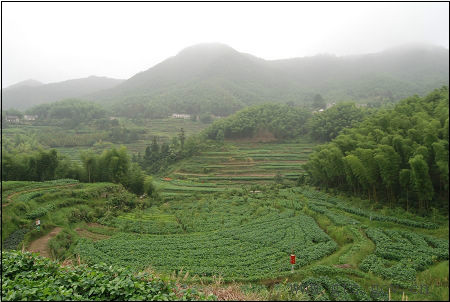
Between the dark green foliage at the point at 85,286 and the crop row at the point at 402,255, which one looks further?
the crop row at the point at 402,255

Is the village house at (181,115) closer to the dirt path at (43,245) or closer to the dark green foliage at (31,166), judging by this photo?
the dark green foliage at (31,166)

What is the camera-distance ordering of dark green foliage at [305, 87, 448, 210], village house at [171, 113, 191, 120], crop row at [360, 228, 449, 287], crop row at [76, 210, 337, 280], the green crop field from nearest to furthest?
crop row at [360, 228, 449, 287], the green crop field, crop row at [76, 210, 337, 280], dark green foliage at [305, 87, 448, 210], village house at [171, 113, 191, 120]

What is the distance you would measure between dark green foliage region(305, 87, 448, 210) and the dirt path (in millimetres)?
20049

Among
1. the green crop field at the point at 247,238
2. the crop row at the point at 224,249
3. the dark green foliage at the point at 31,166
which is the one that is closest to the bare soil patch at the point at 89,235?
the green crop field at the point at 247,238

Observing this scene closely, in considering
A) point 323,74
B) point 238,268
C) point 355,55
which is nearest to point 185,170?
point 238,268

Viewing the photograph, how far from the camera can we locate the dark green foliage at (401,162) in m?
15.0

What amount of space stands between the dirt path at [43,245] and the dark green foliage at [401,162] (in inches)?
789

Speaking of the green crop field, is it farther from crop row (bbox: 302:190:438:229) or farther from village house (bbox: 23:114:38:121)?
village house (bbox: 23:114:38:121)

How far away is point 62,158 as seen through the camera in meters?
29.1

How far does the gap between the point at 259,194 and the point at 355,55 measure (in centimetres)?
18784

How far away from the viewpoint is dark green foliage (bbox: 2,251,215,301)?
5184 mm

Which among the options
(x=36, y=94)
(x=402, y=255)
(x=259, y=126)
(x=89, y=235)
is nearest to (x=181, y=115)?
(x=259, y=126)

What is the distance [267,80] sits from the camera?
14525cm

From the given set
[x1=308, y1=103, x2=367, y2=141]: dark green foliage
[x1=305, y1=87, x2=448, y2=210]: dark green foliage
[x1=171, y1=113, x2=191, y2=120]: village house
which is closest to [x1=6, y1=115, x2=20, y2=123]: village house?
[x1=171, y1=113, x2=191, y2=120]: village house
